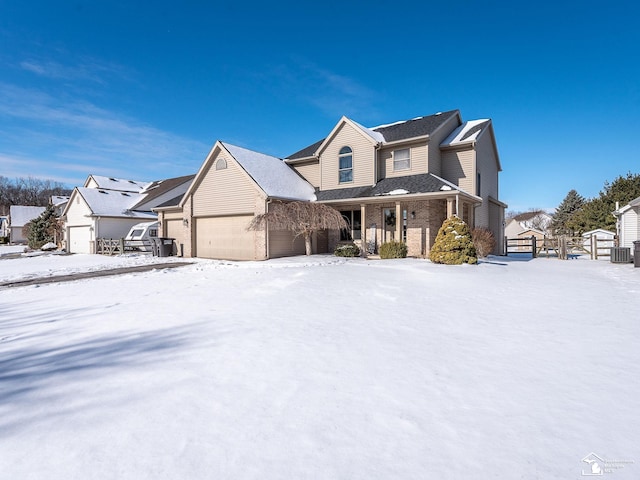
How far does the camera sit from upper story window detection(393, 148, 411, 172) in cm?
1788

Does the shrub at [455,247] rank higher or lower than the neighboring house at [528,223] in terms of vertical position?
lower

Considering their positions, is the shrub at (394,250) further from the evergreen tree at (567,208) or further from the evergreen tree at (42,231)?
the evergreen tree at (567,208)

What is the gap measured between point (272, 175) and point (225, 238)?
4448mm

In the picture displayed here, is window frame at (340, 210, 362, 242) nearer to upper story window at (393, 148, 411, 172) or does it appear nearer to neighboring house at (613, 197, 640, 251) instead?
upper story window at (393, 148, 411, 172)

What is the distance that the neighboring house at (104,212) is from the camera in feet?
88.0

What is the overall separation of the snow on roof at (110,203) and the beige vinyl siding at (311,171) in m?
16.1

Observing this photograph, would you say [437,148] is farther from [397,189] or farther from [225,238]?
[225,238]

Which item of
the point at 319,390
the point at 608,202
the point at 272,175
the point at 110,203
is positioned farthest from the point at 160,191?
the point at 608,202

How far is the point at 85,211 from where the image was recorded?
2725 centimetres

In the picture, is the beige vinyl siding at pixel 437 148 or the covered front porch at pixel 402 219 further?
the beige vinyl siding at pixel 437 148

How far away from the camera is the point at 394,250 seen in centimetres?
1559

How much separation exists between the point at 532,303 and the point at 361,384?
215 inches

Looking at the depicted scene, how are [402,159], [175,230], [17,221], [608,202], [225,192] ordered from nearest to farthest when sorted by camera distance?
[402,159], [225,192], [175,230], [608,202], [17,221]
